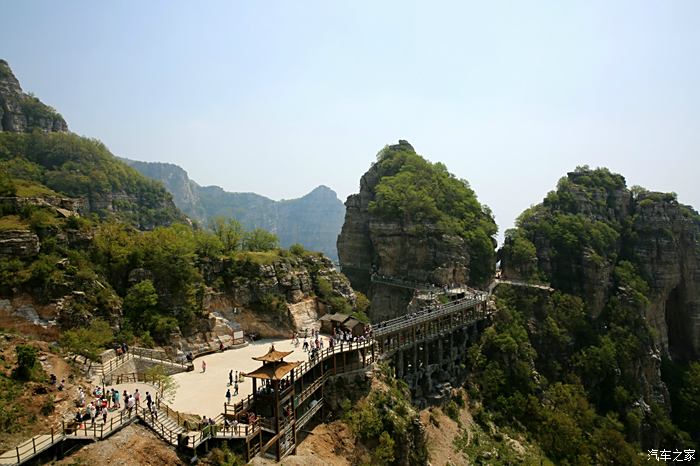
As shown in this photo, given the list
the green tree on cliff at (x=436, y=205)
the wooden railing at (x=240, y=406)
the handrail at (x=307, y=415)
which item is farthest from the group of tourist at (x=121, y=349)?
the green tree on cliff at (x=436, y=205)

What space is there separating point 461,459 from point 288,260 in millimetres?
26876

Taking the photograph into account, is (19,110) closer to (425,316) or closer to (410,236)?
(410,236)

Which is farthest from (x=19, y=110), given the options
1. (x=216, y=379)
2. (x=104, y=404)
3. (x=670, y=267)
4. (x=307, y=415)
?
(x=670, y=267)

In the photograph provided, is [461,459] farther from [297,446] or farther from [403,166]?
[403,166]

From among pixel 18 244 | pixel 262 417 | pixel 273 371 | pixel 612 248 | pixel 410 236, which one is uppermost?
pixel 410 236

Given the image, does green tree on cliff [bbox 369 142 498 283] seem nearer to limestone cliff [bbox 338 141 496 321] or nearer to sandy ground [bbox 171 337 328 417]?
limestone cliff [bbox 338 141 496 321]

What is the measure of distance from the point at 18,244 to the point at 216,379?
19.7 meters

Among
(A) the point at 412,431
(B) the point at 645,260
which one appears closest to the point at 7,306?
(A) the point at 412,431

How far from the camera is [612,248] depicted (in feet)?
258

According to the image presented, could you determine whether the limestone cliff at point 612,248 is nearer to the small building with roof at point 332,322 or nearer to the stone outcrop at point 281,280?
the stone outcrop at point 281,280

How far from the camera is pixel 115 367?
108 feet

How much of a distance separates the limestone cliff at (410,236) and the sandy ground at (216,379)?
1190 inches

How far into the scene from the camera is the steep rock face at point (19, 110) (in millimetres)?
113438

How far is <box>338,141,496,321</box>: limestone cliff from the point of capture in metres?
69.6
